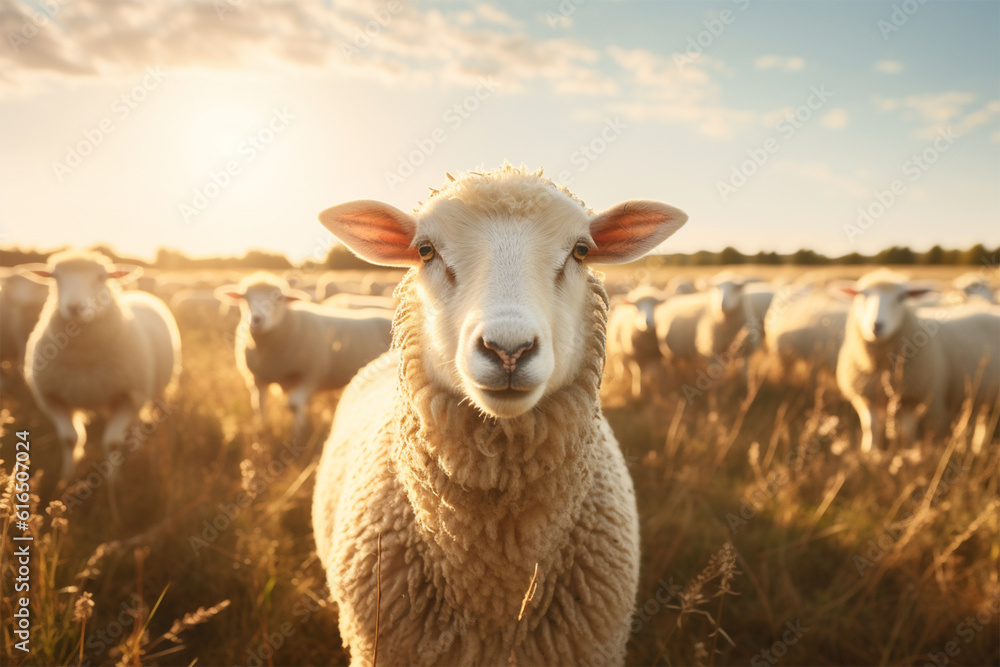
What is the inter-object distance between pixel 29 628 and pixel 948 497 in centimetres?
508

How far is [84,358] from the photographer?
427cm

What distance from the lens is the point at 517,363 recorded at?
1.39 meters

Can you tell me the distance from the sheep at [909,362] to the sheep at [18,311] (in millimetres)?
10213

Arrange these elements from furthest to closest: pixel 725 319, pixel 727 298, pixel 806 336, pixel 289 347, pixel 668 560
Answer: pixel 806 336 → pixel 725 319 → pixel 727 298 → pixel 289 347 → pixel 668 560

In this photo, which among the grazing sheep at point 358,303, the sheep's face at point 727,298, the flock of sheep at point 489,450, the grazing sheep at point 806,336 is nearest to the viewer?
the flock of sheep at point 489,450

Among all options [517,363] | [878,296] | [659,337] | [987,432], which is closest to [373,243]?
[517,363]

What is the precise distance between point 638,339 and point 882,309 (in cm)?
425

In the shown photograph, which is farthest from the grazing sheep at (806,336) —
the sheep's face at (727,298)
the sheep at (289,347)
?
the sheep at (289,347)

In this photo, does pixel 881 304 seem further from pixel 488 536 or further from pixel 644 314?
pixel 488 536

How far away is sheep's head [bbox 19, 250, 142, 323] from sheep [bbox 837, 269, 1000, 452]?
7032 mm

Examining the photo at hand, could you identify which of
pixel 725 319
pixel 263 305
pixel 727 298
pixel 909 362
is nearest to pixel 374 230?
pixel 263 305

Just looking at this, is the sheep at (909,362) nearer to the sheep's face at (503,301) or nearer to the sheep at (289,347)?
the sheep's face at (503,301)

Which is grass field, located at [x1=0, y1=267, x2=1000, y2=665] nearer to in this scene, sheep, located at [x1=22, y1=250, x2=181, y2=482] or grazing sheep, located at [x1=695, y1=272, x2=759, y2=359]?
sheep, located at [x1=22, y1=250, x2=181, y2=482]

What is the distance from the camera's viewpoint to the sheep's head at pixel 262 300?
5629 mm
